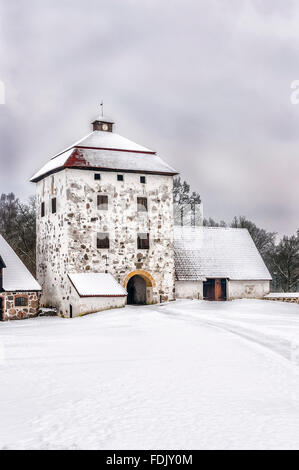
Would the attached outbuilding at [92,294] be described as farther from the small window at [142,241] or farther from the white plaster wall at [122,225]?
the small window at [142,241]

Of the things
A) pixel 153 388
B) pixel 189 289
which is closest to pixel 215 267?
pixel 189 289

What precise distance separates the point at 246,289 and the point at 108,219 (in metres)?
11.7

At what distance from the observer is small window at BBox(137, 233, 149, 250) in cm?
3425

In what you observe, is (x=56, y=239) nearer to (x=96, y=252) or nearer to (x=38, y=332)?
(x=96, y=252)

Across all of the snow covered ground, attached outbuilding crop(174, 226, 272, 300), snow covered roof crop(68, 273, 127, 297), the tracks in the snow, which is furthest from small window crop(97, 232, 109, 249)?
the snow covered ground

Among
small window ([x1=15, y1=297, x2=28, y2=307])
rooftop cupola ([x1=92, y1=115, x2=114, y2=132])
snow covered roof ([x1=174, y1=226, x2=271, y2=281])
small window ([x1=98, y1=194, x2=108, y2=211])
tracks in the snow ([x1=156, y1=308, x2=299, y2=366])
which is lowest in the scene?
tracks in the snow ([x1=156, y1=308, x2=299, y2=366])

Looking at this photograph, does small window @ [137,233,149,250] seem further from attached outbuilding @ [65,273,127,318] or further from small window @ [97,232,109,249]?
attached outbuilding @ [65,273,127,318]

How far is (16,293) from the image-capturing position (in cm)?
3186

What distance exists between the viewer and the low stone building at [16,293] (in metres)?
31.5

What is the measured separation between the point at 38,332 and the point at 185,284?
51.6 feet

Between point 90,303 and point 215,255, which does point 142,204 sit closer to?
point 90,303

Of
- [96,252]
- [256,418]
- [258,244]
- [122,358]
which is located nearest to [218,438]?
[256,418]

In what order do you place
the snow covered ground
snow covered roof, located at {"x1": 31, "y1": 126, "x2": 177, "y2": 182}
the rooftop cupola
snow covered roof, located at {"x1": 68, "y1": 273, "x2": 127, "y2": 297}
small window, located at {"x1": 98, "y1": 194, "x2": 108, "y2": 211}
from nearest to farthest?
the snow covered ground < snow covered roof, located at {"x1": 68, "y1": 273, "x2": 127, "y2": 297} < small window, located at {"x1": 98, "y1": 194, "x2": 108, "y2": 211} < snow covered roof, located at {"x1": 31, "y1": 126, "x2": 177, "y2": 182} < the rooftop cupola

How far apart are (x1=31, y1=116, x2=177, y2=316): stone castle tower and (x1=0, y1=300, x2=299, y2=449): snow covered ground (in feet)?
35.8
